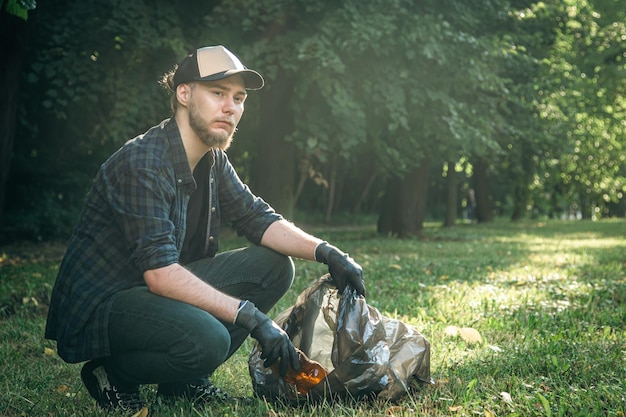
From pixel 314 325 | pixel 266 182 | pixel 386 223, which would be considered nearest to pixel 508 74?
pixel 386 223

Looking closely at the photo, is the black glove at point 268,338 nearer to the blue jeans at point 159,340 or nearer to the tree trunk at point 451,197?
the blue jeans at point 159,340

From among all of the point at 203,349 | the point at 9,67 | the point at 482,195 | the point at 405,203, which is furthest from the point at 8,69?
the point at 482,195

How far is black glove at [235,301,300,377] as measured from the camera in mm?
2871

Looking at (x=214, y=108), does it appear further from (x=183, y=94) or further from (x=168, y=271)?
(x=168, y=271)

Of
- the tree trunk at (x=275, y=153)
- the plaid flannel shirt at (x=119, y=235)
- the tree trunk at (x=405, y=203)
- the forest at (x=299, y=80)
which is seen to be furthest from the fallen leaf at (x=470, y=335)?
the tree trunk at (x=405, y=203)

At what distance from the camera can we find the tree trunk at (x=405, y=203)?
610 inches

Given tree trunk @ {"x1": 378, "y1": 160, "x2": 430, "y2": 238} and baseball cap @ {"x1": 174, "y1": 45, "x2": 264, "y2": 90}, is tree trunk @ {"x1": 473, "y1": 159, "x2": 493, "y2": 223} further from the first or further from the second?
baseball cap @ {"x1": 174, "y1": 45, "x2": 264, "y2": 90}

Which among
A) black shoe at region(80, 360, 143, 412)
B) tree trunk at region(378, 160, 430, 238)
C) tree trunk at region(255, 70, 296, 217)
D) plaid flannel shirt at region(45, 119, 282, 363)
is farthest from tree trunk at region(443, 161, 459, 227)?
black shoe at region(80, 360, 143, 412)

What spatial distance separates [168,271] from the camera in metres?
2.96

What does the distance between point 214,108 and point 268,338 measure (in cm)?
112

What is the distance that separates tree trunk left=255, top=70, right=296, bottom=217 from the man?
26.5 ft

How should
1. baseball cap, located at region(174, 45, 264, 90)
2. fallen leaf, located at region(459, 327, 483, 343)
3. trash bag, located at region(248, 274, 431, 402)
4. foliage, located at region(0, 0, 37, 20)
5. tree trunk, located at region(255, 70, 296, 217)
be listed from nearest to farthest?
trash bag, located at region(248, 274, 431, 402) → baseball cap, located at region(174, 45, 264, 90) → fallen leaf, located at region(459, 327, 483, 343) → foliage, located at region(0, 0, 37, 20) → tree trunk, located at region(255, 70, 296, 217)

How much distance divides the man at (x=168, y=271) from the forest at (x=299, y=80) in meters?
5.82

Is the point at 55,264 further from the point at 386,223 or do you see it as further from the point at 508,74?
the point at 508,74
